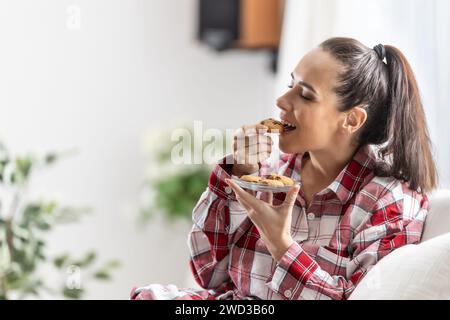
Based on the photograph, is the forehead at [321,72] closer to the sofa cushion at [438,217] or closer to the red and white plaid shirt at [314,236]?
the red and white plaid shirt at [314,236]

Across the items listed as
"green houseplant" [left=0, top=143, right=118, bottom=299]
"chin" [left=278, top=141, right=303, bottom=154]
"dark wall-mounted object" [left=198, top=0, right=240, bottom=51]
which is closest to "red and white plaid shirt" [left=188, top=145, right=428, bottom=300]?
"chin" [left=278, top=141, right=303, bottom=154]

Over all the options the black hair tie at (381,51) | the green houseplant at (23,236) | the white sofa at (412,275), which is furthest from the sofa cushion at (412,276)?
the green houseplant at (23,236)

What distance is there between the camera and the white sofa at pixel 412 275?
1.07 m

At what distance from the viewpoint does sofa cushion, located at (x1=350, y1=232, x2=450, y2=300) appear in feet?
3.50

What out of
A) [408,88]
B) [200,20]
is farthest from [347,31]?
[200,20]

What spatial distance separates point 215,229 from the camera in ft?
4.25

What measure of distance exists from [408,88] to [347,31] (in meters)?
A: 0.59

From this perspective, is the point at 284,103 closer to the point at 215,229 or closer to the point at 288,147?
the point at 288,147

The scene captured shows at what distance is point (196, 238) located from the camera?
1330 millimetres

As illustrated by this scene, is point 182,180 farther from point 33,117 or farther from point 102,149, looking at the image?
point 33,117

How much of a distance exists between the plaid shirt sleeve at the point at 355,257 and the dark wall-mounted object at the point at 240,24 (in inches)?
64.4

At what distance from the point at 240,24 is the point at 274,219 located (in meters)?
1.80

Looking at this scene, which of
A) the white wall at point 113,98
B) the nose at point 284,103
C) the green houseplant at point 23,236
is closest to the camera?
the nose at point 284,103

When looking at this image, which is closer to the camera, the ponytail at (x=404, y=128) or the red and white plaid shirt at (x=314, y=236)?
the red and white plaid shirt at (x=314, y=236)
